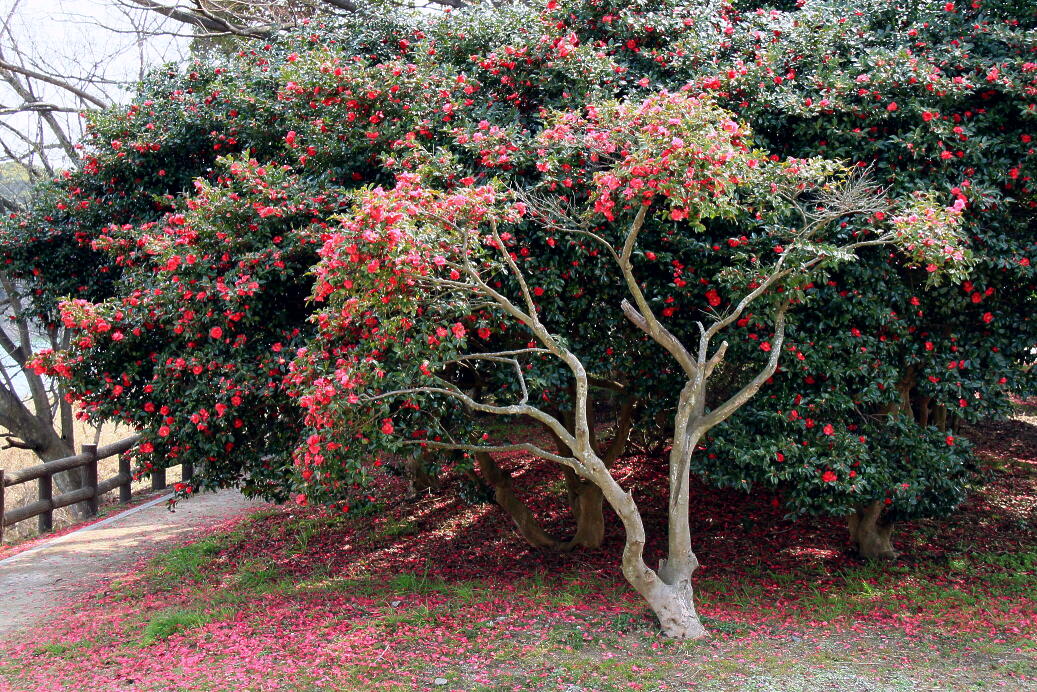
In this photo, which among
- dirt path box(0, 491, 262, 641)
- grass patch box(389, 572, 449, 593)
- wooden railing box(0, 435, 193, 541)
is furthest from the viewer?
wooden railing box(0, 435, 193, 541)

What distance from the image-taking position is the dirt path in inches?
282

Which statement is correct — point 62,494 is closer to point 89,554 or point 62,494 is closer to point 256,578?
point 89,554

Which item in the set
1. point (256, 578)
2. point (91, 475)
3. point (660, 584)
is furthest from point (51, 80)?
point (660, 584)

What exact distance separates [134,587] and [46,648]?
1.63 m

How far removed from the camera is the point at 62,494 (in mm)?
10500

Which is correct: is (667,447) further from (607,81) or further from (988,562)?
(607,81)

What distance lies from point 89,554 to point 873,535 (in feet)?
27.1

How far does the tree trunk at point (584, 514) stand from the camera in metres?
7.71

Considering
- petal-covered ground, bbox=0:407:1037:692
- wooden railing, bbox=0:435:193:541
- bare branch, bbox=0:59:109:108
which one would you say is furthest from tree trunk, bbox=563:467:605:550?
bare branch, bbox=0:59:109:108

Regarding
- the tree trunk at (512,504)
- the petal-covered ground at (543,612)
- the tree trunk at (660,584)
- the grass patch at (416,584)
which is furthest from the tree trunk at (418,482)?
the tree trunk at (660,584)

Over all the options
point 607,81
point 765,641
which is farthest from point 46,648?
point 607,81

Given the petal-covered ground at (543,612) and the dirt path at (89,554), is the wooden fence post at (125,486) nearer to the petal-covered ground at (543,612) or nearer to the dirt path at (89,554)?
the dirt path at (89,554)

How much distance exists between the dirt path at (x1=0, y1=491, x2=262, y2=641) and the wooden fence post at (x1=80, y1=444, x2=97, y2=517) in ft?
1.60

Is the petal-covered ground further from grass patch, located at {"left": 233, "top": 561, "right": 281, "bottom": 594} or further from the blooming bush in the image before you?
the blooming bush
